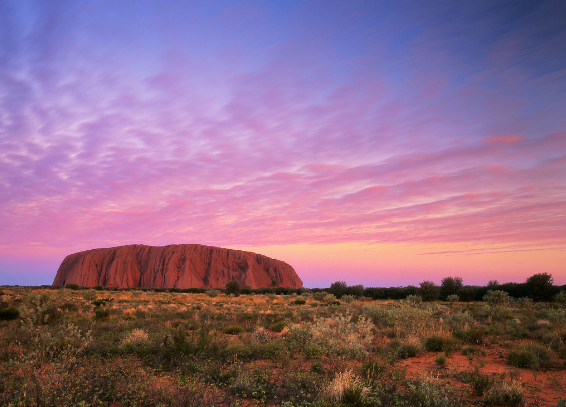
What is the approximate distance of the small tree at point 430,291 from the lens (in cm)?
3722

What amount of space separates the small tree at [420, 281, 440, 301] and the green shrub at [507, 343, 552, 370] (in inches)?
1245

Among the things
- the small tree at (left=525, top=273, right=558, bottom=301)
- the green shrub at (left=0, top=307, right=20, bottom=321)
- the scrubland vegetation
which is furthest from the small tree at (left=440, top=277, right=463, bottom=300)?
the green shrub at (left=0, top=307, right=20, bottom=321)

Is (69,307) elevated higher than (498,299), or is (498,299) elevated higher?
(69,307)

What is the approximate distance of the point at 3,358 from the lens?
278 inches

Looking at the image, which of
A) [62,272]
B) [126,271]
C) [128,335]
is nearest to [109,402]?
[128,335]

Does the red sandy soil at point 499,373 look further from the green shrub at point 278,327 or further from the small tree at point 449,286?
the small tree at point 449,286

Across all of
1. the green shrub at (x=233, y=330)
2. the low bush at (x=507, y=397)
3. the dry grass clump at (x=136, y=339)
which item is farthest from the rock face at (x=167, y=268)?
the low bush at (x=507, y=397)

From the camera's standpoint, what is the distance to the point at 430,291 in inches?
1476

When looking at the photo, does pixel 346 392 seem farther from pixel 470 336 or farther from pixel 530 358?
pixel 470 336

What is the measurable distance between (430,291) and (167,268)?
66.4 m

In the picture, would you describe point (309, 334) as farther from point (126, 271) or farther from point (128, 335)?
point (126, 271)

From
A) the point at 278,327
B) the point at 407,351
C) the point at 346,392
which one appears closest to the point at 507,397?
the point at 346,392

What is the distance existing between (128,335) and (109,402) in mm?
5091

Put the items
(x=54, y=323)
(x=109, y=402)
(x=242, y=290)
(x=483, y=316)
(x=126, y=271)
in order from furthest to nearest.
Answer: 1. (x=126, y=271)
2. (x=242, y=290)
3. (x=483, y=316)
4. (x=54, y=323)
5. (x=109, y=402)
